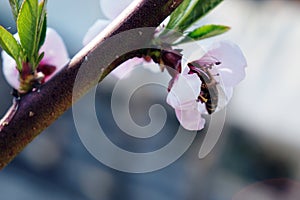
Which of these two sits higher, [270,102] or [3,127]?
[3,127]

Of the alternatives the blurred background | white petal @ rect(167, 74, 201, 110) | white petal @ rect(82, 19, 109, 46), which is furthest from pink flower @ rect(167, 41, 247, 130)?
the blurred background

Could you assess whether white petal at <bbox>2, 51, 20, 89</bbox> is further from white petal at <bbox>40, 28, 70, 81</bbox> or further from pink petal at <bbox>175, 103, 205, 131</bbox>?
pink petal at <bbox>175, 103, 205, 131</bbox>

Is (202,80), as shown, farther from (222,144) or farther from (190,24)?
(222,144)

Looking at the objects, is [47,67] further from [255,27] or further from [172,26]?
[255,27]

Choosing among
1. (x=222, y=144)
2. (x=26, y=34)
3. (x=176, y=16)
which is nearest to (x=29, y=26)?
(x=26, y=34)

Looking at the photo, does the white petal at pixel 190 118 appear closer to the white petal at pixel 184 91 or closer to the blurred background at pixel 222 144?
the white petal at pixel 184 91

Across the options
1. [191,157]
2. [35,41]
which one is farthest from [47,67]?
[191,157]

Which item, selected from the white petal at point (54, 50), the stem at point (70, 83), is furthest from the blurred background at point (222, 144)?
the stem at point (70, 83)
